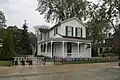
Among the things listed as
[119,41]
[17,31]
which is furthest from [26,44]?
[119,41]

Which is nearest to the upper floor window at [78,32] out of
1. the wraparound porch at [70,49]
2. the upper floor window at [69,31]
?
the upper floor window at [69,31]

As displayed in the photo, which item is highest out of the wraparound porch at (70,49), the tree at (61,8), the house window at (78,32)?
the tree at (61,8)

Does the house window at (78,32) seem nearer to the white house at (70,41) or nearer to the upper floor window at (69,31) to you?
the white house at (70,41)

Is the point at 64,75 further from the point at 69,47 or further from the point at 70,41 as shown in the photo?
the point at 69,47

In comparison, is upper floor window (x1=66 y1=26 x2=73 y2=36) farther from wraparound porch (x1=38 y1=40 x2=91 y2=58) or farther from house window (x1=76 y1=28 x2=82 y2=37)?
wraparound porch (x1=38 y1=40 x2=91 y2=58)

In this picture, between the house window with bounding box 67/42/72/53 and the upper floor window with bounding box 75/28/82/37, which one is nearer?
the house window with bounding box 67/42/72/53

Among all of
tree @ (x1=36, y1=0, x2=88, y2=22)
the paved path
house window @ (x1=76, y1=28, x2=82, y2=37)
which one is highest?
tree @ (x1=36, y1=0, x2=88, y2=22)

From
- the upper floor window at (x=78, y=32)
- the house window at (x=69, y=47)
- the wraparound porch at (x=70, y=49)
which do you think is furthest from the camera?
the upper floor window at (x=78, y=32)

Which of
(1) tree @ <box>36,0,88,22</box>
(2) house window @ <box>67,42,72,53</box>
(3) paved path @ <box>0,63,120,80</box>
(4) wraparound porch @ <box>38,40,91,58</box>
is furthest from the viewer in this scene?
(1) tree @ <box>36,0,88,22</box>

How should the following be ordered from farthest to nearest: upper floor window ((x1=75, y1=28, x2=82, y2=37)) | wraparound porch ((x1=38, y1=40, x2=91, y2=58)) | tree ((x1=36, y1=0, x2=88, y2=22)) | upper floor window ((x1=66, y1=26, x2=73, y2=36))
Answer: tree ((x1=36, y1=0, x2=88, y2=22))
upper floor window ((x1=75, y1=28, x2=82, y2=37))
upper floor window ((x1=66, y1=26, x2=73, y2=36))
wraparound porch ((x1=38, y1=40, x2=91, y2=58))

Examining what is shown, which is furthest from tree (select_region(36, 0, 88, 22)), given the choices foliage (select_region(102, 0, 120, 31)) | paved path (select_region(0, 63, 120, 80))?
paved path (select_region(0, 63, 120, 80))

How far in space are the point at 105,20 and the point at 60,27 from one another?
1040 cm

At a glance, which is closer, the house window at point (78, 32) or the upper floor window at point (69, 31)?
the upper floor window at point (69, 31)

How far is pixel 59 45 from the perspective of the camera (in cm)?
3819
